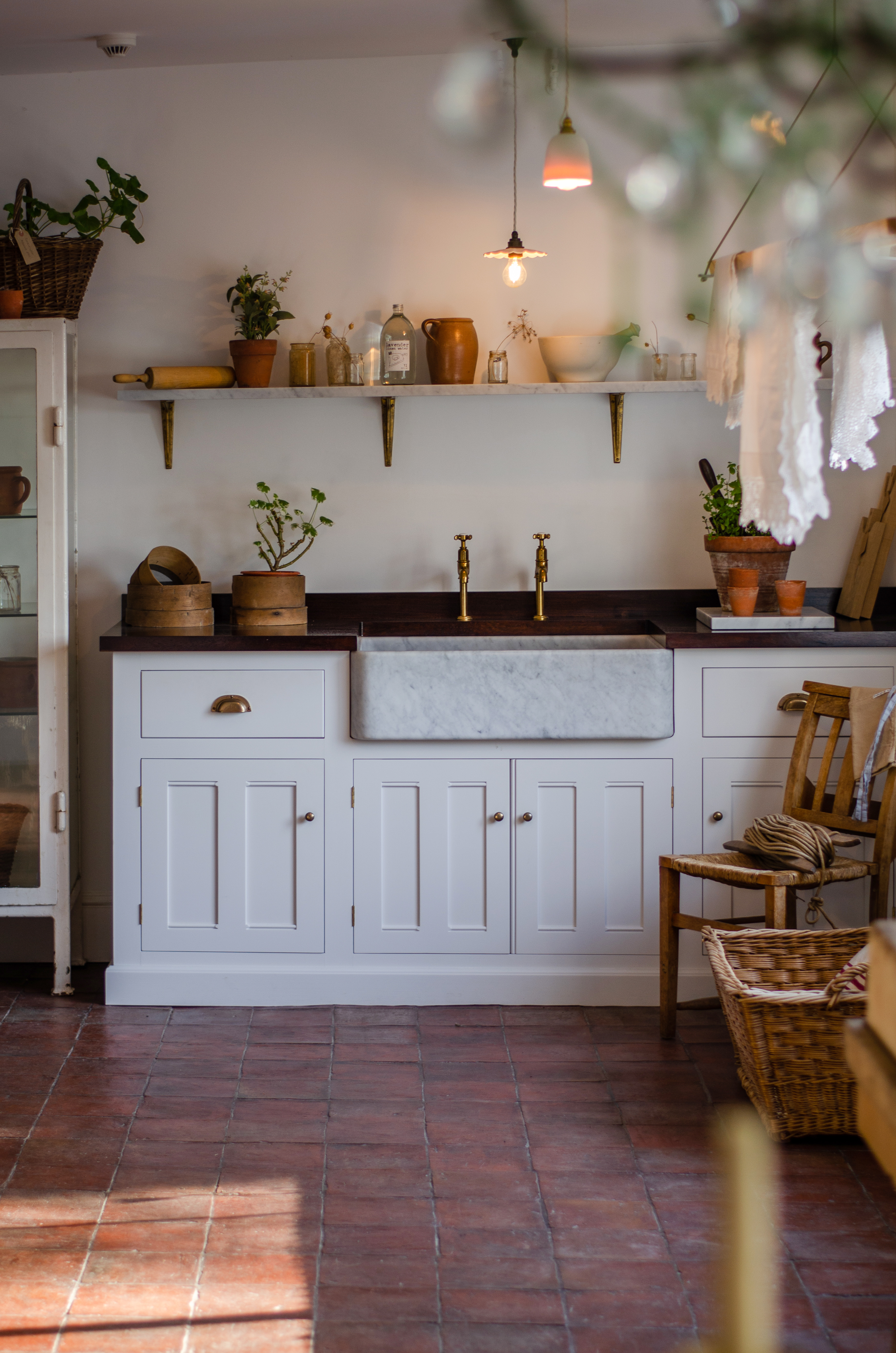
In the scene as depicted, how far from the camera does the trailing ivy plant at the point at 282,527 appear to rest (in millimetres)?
3439

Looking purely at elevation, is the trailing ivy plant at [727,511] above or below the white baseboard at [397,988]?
above

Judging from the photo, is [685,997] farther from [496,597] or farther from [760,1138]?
[496,597]

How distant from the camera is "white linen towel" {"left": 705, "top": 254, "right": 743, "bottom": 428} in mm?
445

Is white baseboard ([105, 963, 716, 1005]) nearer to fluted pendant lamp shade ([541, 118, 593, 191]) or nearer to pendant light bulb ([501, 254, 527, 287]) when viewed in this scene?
pendant light bulb ([501, 254, 527, 287])

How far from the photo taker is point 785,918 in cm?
272

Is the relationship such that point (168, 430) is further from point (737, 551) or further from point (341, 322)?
point (737, 551)

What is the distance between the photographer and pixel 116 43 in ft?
10.5

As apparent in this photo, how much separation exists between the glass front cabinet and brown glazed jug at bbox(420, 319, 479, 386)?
1011mm

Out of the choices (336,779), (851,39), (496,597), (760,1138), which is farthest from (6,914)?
(851,39)

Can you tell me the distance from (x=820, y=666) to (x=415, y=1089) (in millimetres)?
1488

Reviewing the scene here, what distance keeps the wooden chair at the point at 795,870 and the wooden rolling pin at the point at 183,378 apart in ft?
5.96

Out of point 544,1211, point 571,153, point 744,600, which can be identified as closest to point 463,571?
point 744,600

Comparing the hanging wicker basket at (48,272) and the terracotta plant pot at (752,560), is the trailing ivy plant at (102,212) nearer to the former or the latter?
the hanging wicker basket at (48,272)

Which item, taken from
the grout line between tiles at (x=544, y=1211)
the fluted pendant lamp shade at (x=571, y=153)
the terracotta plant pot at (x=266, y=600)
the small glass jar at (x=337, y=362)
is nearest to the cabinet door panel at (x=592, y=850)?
the grout line between tiles at (x=544, y=1211)
